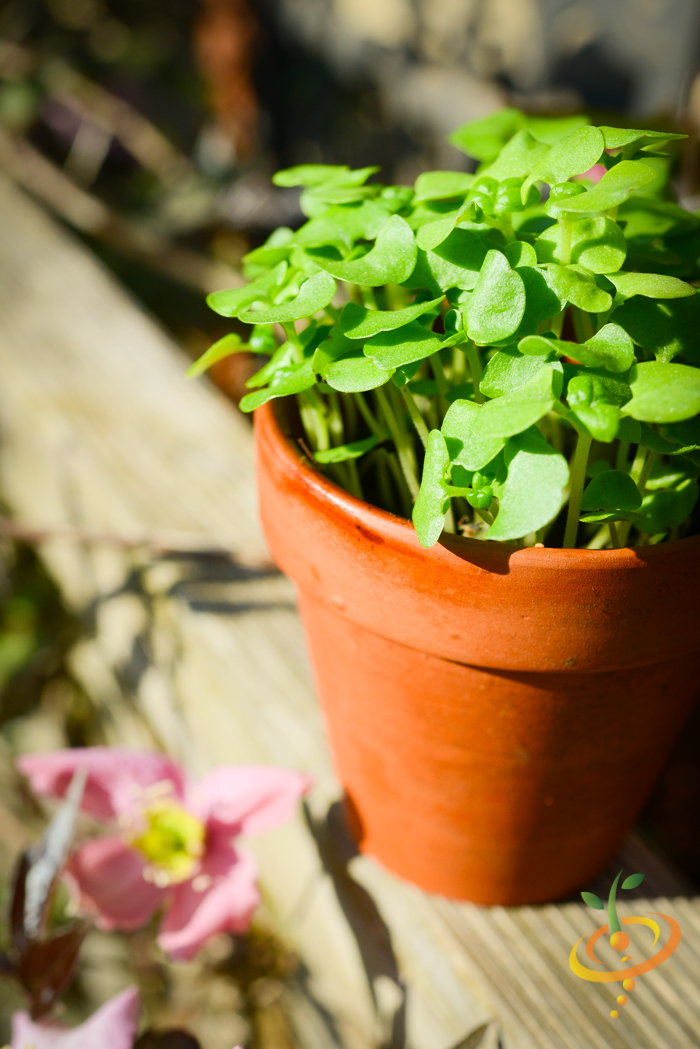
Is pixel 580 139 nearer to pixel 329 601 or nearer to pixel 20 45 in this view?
pixel 329 601

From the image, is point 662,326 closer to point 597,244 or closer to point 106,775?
point 597,244

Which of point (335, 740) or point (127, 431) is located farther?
point (127, 431)

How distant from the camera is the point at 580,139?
0.34m

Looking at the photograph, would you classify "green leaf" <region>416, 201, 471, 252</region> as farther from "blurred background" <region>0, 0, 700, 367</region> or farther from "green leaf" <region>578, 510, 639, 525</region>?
"blurred background" <region>0, 0, 700, 367</region>

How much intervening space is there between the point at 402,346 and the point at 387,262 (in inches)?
1.9

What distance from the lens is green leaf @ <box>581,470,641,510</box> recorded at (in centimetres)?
33

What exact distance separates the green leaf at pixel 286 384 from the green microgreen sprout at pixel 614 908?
370 millimetres

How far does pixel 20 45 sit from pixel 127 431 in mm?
A: 2199

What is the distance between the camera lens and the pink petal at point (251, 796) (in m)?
0.55

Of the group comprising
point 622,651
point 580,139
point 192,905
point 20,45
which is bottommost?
point 192,905

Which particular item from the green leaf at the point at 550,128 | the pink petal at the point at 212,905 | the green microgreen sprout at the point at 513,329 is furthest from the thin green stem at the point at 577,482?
the pink petal at the point at 212,905

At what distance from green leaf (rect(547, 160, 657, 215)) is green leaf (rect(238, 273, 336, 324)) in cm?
11

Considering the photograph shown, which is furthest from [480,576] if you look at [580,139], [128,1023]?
[128,1023]

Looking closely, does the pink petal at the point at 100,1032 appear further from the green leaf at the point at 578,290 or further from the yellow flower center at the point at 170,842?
the green leaf at the point at 578,290
